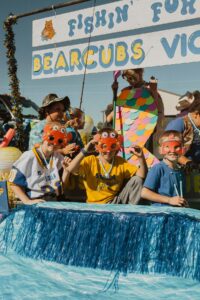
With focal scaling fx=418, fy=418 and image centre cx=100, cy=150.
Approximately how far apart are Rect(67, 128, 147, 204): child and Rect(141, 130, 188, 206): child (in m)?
0.28

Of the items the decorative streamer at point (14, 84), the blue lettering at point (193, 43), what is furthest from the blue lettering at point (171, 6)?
the decorative streamer at point (14, 84)

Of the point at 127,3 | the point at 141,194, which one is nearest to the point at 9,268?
the point at 141,194

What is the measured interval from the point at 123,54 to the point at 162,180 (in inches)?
64.2

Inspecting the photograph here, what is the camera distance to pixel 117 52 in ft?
13.8

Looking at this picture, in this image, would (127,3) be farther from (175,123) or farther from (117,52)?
(175,123)

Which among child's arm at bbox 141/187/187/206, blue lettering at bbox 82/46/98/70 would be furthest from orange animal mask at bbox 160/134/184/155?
blue lettering at bbox 82/46/98/70

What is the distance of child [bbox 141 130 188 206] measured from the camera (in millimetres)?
2988

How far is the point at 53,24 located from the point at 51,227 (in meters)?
2.90

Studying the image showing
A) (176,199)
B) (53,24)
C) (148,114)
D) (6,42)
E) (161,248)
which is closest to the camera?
(161,248)

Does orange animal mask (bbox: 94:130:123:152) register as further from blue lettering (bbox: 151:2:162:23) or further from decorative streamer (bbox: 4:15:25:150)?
decorative streamer (bbox: 4:15:25:150)

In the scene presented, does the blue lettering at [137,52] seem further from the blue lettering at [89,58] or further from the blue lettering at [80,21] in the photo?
the blue lettering at [80,21]

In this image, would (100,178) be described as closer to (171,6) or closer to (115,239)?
(115,239)

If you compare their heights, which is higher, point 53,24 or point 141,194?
point 53,24

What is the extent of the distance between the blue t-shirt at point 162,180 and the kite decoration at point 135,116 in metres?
1.14
